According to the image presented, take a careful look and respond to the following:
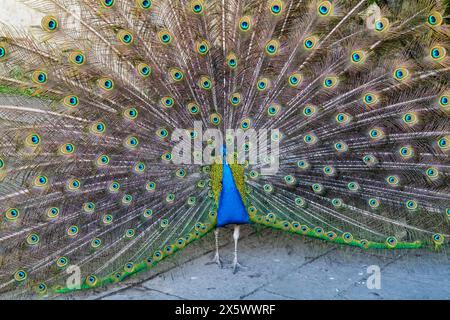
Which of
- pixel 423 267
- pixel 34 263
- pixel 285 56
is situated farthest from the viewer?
pixel 423 267

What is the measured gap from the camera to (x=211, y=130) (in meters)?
3.59

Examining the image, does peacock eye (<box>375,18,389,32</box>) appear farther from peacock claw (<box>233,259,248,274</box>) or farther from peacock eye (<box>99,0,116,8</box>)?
peacock claw (<box>233,259,248,274</box>)

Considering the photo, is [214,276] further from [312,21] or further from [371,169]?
[312,21]

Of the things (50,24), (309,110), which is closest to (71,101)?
(50,24)

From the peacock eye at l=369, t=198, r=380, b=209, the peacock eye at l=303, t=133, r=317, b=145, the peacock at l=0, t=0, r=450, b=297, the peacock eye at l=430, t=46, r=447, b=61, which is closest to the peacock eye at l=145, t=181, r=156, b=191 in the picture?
the peacock at l=0, t=0, r=450, b=297

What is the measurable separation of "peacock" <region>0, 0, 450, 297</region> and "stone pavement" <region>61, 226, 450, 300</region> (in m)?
0.21

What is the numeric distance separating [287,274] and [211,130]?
1104 mm

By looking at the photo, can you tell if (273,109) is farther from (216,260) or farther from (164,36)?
(216,260)

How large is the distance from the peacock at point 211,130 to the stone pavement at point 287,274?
0.69 ft

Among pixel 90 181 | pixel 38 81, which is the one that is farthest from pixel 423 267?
pixel 38 81

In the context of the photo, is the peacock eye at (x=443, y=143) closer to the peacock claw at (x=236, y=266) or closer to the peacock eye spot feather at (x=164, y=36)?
the peacock claw at (x=236, y=266)

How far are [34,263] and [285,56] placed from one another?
6.55 ft

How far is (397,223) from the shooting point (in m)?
3.71

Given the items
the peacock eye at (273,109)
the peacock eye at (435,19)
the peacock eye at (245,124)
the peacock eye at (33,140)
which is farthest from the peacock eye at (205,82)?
the peacock eye at (435,19)
